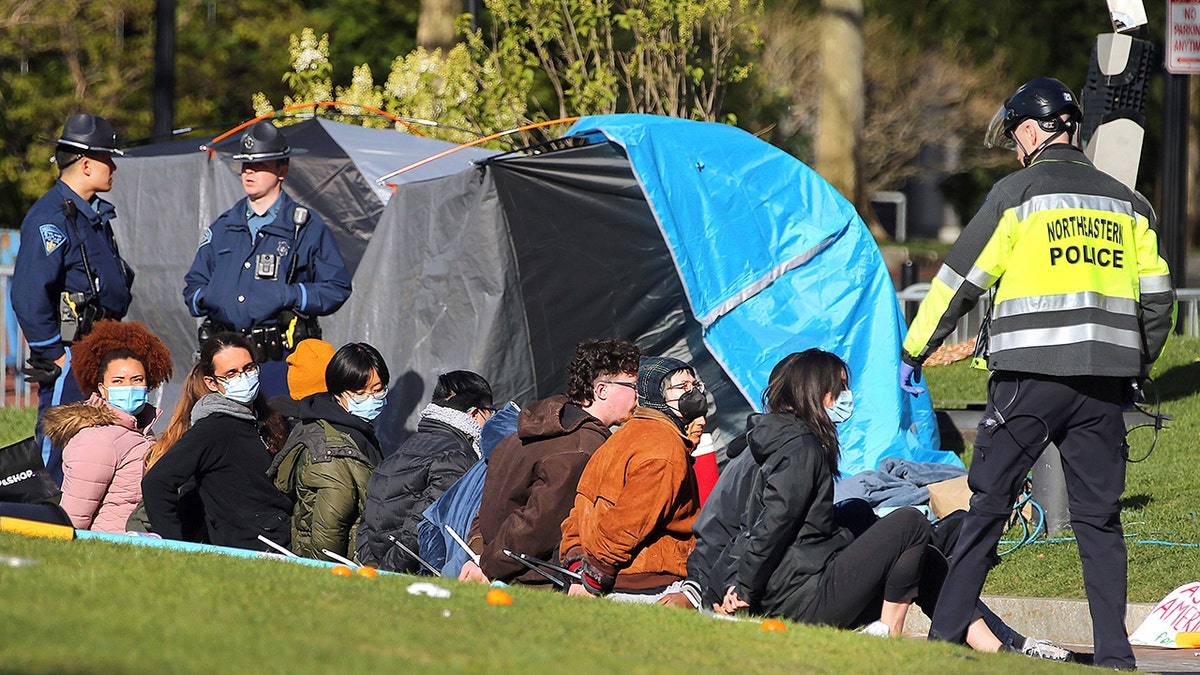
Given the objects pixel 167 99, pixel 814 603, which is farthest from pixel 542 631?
pixel 167 99

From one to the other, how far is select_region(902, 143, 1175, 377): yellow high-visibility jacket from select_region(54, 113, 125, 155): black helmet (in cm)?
Result: 424

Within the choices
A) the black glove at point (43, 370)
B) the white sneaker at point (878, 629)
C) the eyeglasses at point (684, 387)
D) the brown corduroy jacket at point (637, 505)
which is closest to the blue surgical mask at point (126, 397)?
the black glove at point (43, 370)

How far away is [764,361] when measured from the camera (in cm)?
873

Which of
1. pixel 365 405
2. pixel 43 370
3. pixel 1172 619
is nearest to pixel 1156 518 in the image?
pixel 1172 619

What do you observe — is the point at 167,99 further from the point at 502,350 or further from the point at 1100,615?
the point at 1100,615

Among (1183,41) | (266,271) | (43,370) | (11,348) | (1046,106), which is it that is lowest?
(11,348)

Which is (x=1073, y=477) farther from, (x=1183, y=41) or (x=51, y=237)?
(x=1183, y=41)

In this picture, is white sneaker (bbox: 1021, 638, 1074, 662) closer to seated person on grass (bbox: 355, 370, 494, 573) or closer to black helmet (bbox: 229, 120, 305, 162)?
seated person on grass (bbox: 355, 370, 494, 573)

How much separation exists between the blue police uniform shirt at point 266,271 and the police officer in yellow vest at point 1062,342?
357 centimetres

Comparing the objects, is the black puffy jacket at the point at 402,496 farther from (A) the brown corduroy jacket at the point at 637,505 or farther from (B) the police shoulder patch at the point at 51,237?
(B) the police shoulder patch at the point at 51,237

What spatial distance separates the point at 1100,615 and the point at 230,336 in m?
3.66

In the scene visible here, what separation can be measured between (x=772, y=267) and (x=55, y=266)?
3893 mm

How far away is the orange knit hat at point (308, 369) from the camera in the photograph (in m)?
7.27

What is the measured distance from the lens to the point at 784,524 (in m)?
5.12
